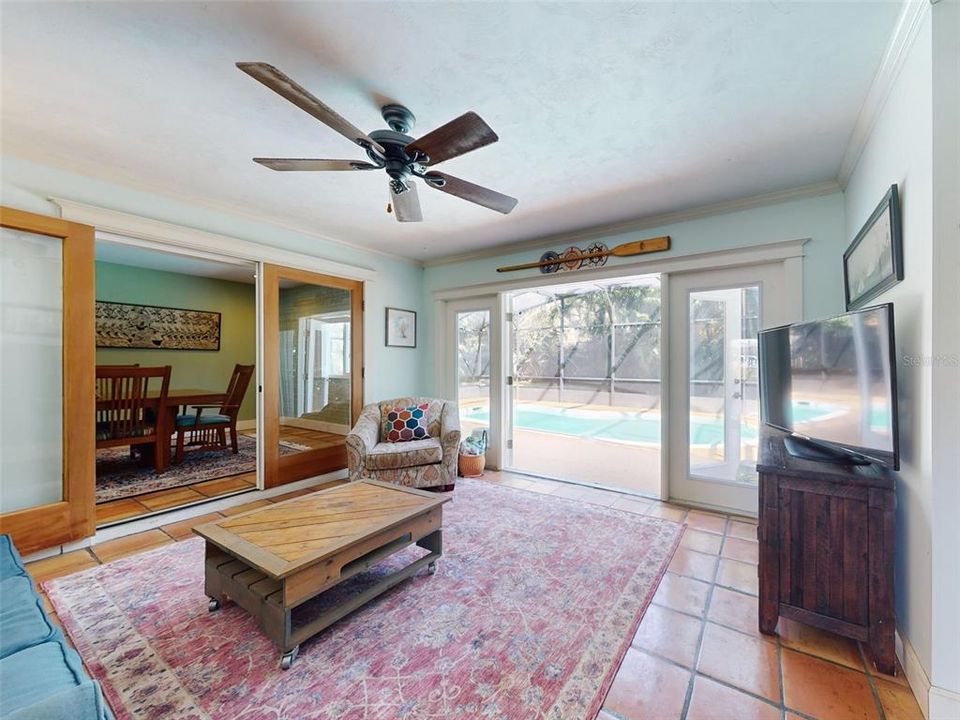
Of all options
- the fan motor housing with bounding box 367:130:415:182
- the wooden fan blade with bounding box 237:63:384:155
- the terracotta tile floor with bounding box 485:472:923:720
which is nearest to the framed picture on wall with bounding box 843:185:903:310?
the terracotta tile floor with bounding box 485:472:923:720

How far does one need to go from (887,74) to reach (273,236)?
3.94m

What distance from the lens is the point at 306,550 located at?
1579 mm

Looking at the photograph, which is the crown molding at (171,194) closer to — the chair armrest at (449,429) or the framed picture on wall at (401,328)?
the framed picture on wall at (401,328)

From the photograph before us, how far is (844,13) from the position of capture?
135cm

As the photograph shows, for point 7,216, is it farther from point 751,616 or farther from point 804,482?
point 751,616

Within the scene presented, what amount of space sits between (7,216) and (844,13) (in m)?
4.04

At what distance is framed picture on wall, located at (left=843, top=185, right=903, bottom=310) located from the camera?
1.57m

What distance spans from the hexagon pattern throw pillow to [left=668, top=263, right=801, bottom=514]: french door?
2.25 metres

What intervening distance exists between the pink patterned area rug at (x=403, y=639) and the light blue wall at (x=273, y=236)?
7.29 ft

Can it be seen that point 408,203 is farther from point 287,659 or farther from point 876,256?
point 876,256

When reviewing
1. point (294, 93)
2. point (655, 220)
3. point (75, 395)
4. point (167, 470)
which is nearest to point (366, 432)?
point (75, 395)

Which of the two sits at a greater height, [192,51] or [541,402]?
[192,51]

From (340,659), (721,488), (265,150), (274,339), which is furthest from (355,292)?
(721,488)

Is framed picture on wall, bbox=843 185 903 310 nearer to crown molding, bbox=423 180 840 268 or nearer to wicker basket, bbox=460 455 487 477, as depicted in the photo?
crown molding, bbox=423 180 840 268
